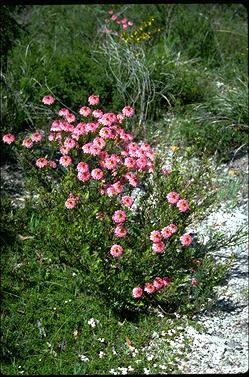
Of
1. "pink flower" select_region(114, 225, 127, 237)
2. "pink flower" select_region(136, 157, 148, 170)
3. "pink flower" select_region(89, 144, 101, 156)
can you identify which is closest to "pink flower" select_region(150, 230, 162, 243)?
"pink flower" select_region(114, 225, 127, 237)

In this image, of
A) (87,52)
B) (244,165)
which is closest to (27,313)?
(244,165)

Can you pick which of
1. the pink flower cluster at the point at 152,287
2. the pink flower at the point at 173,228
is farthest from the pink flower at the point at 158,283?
the pink flower at the point at 173,228

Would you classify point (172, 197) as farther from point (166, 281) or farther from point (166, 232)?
point (166, 281)

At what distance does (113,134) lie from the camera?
371 cm

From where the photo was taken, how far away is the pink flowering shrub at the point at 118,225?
11.5 ft

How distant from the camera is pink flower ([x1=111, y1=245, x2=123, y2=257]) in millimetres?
3379

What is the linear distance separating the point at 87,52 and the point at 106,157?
121 inches

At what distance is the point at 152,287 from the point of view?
3.51 metres

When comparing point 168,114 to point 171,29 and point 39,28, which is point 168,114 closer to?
point 171,29

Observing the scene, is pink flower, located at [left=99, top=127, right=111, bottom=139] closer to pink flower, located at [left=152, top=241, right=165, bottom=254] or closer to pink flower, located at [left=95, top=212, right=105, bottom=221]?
pink flower, located at [left=95, top=212, right=105, bottom=221]

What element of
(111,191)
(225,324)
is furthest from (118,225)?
(225,324)

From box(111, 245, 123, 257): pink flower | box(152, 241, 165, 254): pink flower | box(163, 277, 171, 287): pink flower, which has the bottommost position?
box(163, 277, 171, 287): pink flower

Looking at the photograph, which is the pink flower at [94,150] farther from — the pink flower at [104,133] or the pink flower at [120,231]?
the pink flower at [120,231]

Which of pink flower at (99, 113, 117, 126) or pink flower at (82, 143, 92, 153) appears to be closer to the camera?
pink flower at (82, 143, 92, 153)
